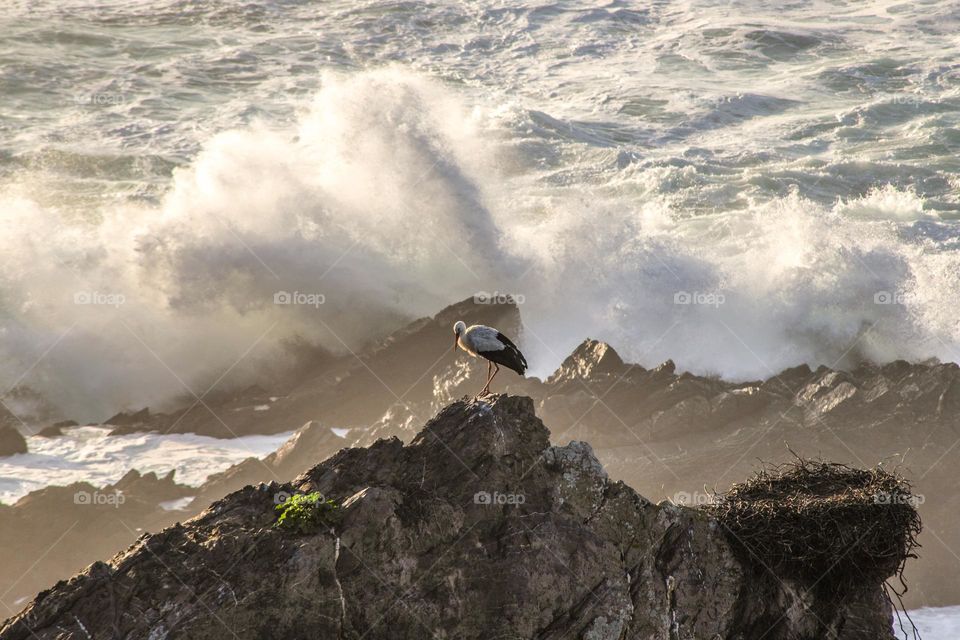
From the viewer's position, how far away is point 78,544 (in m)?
19.4

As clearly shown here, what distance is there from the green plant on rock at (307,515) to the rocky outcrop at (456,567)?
4 cm

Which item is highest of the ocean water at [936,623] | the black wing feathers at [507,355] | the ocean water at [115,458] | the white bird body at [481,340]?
the white bird body at [481,340]

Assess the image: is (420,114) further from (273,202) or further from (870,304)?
(870,304)

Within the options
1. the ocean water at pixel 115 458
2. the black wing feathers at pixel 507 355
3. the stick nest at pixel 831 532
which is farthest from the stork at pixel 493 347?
the ocean water at pixel 115 458

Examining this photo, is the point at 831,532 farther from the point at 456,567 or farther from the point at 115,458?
the point at 115,458

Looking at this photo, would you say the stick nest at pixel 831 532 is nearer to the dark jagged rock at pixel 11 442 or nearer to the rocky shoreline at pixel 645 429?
the rocky shoreline at pixel 645 429

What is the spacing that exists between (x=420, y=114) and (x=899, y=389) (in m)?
18.8

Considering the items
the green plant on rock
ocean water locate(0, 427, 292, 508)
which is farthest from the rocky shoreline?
the green plant on rock

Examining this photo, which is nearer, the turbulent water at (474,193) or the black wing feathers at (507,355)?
the black wing feathers at (507,355)

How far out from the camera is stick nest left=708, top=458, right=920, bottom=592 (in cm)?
1051

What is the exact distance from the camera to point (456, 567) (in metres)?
9.72

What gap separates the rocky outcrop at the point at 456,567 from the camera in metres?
9.22

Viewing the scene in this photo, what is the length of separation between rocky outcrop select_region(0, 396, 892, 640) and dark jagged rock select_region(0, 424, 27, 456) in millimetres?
15756

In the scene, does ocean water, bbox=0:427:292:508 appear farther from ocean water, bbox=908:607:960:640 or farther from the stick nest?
the stick nest
